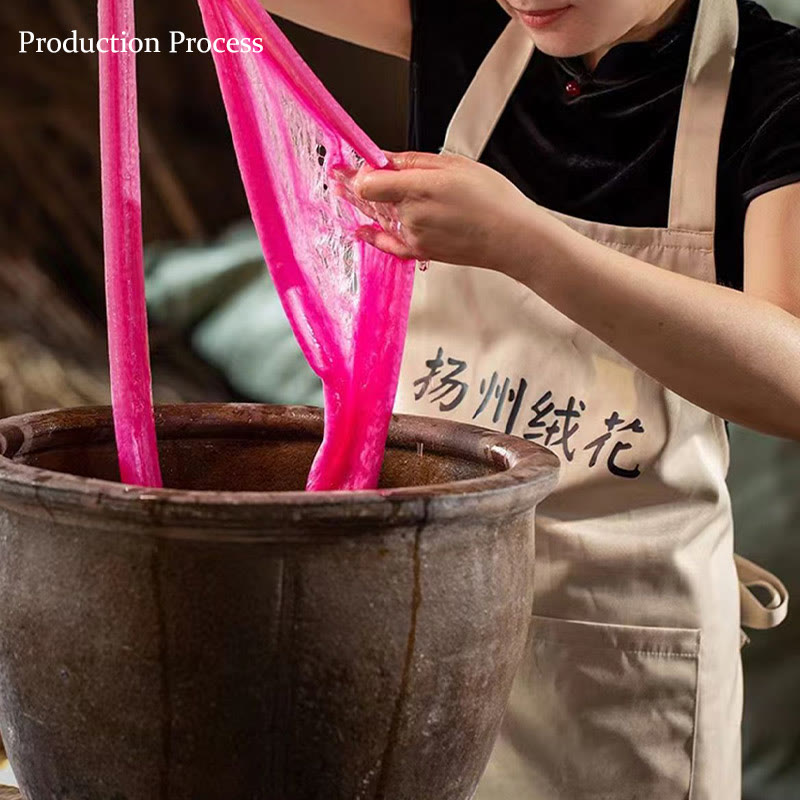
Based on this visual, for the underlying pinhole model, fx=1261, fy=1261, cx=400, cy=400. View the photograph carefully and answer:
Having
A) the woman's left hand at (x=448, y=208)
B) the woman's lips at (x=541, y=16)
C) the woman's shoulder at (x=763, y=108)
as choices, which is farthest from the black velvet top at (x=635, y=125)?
the woman's left hand at (x=448, y=208)

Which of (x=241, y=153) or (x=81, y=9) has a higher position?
(x=81, y=9)

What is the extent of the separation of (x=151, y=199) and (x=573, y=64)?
1.48 m

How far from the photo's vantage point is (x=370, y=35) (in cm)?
161

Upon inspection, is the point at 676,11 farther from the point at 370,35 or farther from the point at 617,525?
the point at 617,525

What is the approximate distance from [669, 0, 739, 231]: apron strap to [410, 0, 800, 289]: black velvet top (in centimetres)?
2

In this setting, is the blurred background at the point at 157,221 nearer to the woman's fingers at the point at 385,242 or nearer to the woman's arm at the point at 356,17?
the woman's arm at the point at 356,17

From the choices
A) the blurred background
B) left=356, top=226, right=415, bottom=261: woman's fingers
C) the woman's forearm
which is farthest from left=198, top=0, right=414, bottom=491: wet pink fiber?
the blurred background

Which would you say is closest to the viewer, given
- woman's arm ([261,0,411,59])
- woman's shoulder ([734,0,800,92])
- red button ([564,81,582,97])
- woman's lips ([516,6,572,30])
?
woman's lips ([516,6,572,30])

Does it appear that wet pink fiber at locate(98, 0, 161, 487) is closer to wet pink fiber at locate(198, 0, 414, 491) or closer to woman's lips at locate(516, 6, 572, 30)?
wet pink fiber at locate(198, 0, 414, 491)

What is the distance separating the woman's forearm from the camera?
1.05 meters

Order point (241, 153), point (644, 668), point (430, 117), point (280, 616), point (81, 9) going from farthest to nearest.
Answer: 1. point (81, 9)
2. point (430, 117)
3. point (644, 668)
4. point (241, 153)
5. point (280, 616)

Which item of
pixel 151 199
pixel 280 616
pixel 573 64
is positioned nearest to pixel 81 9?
pixel 151 199

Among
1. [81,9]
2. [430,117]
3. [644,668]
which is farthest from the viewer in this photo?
[81,9]

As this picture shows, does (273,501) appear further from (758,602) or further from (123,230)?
(758,602)
